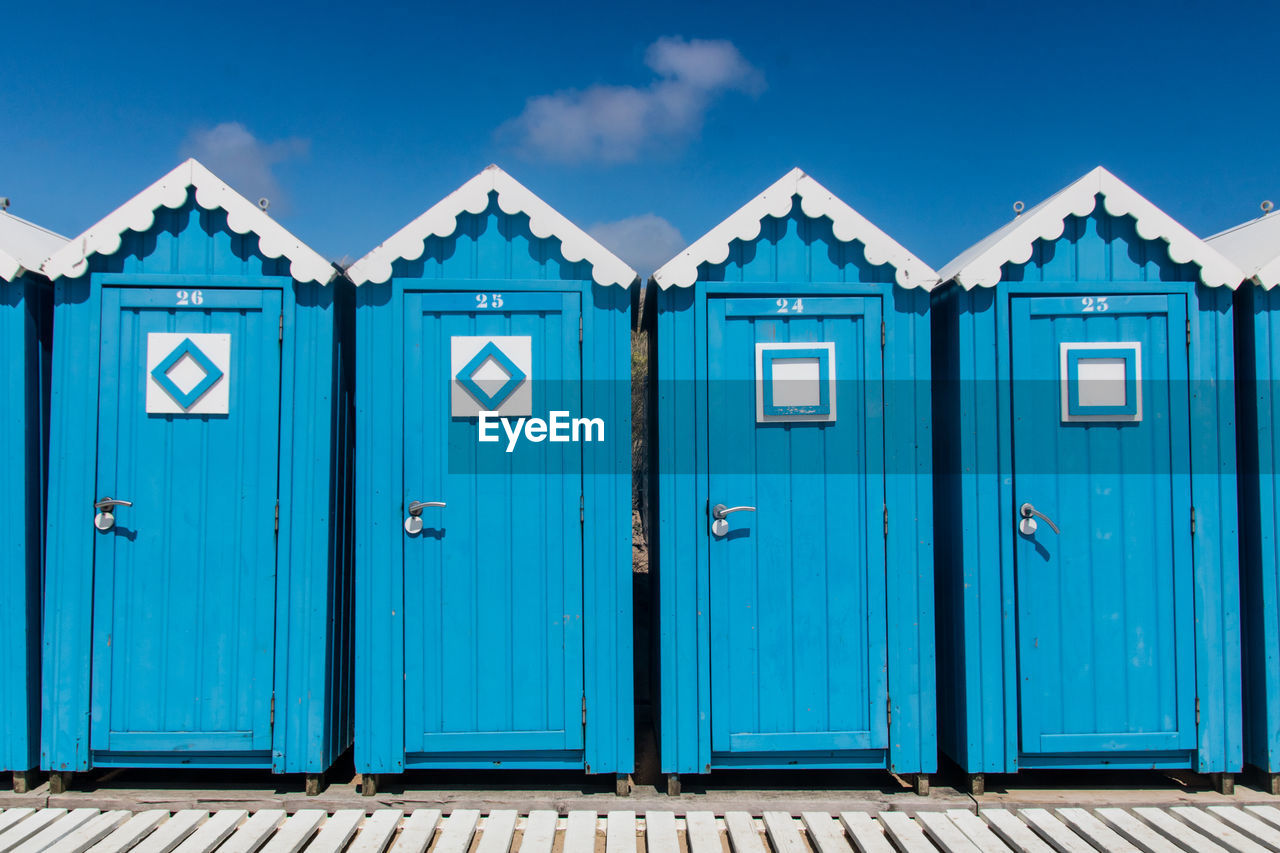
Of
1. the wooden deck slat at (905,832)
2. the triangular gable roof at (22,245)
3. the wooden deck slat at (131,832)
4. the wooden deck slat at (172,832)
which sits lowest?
the wooden deck slat at (905,832)

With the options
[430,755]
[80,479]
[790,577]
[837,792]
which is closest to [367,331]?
[80,479]

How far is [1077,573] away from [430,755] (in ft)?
10.6

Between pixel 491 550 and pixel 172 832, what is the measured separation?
1.77 meters

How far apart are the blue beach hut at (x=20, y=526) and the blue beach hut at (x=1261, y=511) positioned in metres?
5.93

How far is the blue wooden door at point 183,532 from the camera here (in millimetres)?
3479

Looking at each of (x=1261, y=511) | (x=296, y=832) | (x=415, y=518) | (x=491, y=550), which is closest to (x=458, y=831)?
(x=296, y=832)

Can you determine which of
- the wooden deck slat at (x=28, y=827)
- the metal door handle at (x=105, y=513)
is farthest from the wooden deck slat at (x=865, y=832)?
the metal door handle at (x=105, y=513)

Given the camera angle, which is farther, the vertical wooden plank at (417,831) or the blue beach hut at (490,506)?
the blue beach hut at (490,506)

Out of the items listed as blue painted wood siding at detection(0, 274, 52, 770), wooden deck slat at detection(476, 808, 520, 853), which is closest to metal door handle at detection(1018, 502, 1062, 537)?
wooden deck slat at detection(476, 808, 520, 853)

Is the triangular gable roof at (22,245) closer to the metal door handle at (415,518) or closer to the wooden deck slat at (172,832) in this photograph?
the metal door handle at (415,518)

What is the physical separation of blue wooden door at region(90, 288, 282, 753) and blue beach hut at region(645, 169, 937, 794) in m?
1.95

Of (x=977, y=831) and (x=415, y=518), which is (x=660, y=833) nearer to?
(x=977, y=831)

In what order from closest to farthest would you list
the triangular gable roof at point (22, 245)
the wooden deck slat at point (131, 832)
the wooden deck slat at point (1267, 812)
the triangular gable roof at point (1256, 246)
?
the wooden deck slat at point (131, 832)
the wooden deck slat at point (1267, 812)
the triangular gable roof at point (22, 245)
the triangular gable roof at point (1256, 246)

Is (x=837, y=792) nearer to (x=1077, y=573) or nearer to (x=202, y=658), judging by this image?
(x=1077, y=573)
